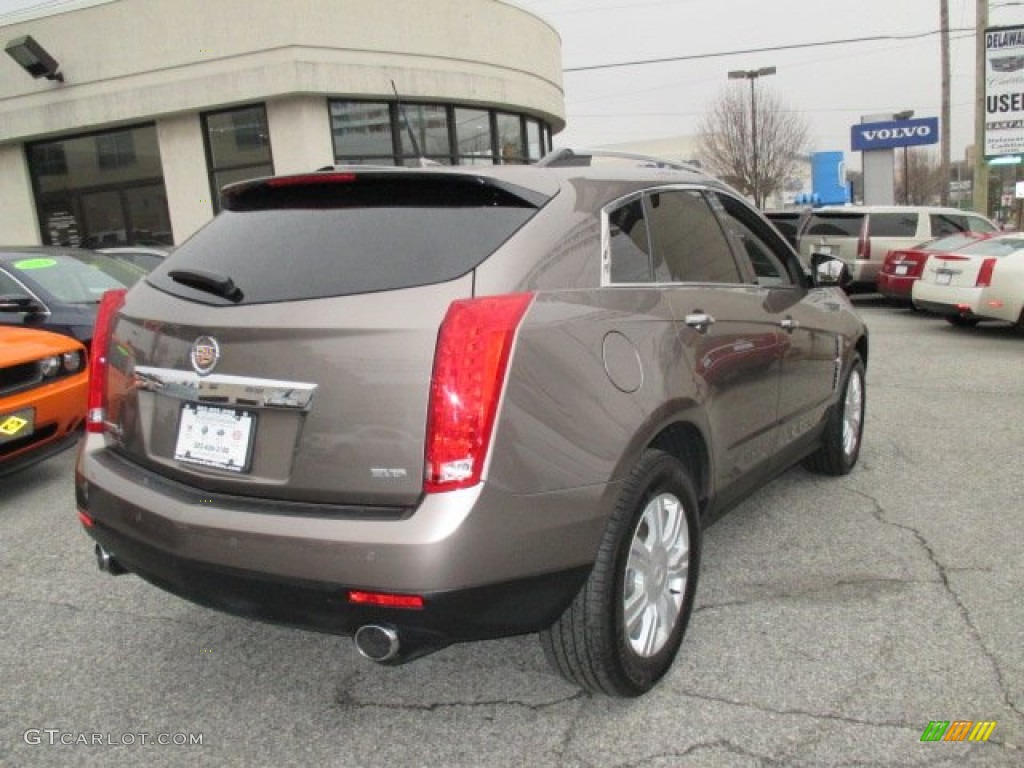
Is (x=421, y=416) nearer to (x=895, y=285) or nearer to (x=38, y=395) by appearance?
(x=38, y=395)

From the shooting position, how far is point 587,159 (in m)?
3.27

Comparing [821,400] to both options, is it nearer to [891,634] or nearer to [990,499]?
[990,499]

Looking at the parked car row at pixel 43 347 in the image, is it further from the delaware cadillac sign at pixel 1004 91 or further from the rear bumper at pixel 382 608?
the delaware cadillac sign at pixel 1004 91

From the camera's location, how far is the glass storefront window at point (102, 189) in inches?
690

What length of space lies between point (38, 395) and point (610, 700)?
386 cm

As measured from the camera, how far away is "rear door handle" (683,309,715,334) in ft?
9.43

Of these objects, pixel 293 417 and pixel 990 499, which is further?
pixel 990 499

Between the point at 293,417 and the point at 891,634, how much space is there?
2180mm

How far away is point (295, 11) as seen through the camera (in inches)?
613

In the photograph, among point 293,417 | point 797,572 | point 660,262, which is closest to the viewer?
point 293,417

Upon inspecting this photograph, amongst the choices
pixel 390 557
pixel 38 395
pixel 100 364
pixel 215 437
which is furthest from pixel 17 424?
pixel 390 557

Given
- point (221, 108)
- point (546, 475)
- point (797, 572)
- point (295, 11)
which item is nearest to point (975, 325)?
point (797, 572)

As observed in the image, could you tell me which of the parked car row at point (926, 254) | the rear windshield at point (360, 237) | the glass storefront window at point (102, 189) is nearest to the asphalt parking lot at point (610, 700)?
the rear windshield at point (360, 237)

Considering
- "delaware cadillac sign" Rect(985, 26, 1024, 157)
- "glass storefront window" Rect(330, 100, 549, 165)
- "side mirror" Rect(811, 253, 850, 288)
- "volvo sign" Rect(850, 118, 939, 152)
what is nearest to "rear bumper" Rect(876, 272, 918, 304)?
"glass storefront window" Rect(330, 100, 549, 165)
